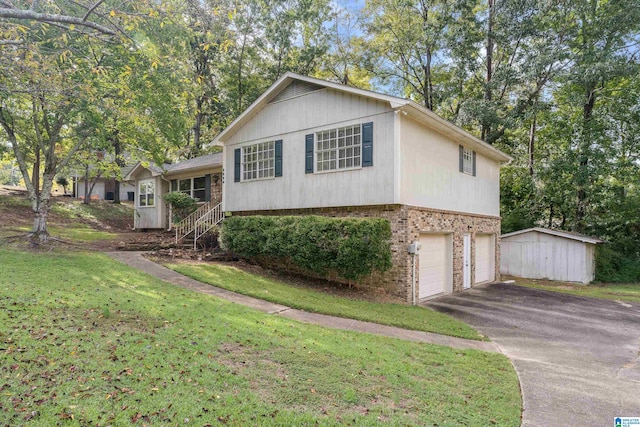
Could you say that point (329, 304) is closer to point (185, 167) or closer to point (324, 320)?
point (324, 320)

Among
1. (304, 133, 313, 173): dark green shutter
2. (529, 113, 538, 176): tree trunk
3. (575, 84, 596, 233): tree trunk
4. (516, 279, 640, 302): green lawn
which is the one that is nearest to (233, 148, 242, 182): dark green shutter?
(304, 133, 313, 173): dark green shutter

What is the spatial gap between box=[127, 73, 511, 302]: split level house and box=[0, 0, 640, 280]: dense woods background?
303cm

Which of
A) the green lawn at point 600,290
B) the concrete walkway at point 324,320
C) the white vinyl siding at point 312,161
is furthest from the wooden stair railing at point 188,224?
the green lawn at point 600,290

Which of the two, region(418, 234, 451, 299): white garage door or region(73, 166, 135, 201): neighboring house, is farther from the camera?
region(73, 166, 135, 201): neighboring house

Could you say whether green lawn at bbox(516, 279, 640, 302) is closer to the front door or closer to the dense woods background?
the dense woods background

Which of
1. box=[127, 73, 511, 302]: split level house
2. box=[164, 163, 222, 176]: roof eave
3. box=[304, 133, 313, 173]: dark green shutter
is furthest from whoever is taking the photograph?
box=[164, 163, 222, 176]: roof eave

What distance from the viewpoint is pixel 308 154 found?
1170cm

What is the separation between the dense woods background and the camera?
14.0 m

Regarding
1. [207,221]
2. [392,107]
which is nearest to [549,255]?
[392,107]

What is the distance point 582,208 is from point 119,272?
2180cm

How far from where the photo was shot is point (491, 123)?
19.2m

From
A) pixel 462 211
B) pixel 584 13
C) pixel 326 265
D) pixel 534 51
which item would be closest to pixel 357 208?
pixel 326 265

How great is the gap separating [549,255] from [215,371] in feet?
55.4

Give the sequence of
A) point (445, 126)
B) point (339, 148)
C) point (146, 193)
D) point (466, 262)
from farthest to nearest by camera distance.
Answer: point (146, 193)
point (466, 262)
point (445, 126)
point (339, 148)
